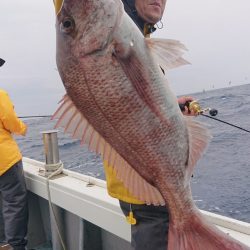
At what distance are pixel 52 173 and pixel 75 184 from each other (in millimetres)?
578

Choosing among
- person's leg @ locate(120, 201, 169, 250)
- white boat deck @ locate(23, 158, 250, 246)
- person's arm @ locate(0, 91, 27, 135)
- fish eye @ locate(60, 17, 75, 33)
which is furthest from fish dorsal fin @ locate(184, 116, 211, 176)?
person's arm @ locate(0, 91, 27, 135)

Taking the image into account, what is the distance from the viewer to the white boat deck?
2.79m

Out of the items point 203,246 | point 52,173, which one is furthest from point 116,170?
point 52,173

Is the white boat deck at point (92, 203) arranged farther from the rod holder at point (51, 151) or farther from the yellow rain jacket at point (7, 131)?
the yellow rain jacket at point (7, 131)

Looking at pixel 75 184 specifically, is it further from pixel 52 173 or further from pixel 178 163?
pixel 178 163

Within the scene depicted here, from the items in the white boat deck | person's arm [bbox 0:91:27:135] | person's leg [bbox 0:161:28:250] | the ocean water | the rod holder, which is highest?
person's arm [bbox 0:91:27:135]

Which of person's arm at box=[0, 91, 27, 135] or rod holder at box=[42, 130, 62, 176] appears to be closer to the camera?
rod holder at box=[42, 130, 62, 176]

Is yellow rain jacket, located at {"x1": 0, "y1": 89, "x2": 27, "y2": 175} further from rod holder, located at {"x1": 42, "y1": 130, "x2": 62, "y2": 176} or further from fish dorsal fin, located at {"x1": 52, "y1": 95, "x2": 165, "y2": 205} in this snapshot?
fish dorsal fin, located at {"x1": 52, "y1": 95, "x2": 165, "y2": 205}

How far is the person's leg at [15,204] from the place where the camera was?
4.86 meters

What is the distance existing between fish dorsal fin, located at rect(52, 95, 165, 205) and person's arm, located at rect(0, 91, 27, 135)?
136 inches

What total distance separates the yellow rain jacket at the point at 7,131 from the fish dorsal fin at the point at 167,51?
3625 millimetres

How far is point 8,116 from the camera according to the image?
484 cm

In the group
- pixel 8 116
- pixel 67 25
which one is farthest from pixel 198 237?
pixel 8 116

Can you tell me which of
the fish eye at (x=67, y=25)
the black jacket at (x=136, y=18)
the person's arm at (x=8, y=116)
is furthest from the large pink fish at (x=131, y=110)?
the person's arm at (x=8, y=116)
